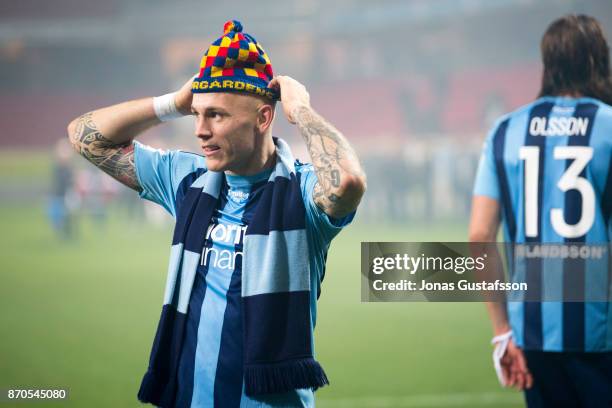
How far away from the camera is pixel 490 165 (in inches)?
109

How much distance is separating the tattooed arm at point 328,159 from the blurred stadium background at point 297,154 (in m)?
3.35

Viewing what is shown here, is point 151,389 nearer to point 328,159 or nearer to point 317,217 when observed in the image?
point 317,217

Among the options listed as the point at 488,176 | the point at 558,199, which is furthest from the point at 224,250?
the point at 558,199

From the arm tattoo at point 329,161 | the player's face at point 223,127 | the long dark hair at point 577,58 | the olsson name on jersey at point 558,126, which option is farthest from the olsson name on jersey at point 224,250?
the long dark hair at point 577,58

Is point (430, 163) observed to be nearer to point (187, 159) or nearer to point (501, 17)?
point (501, 17)

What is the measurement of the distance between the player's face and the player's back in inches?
34.9

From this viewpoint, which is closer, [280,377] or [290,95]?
[280,377]

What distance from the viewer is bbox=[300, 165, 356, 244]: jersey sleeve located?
2.42 metres

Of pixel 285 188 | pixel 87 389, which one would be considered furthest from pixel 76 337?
pixel 285 188

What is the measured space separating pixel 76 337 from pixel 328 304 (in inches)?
117

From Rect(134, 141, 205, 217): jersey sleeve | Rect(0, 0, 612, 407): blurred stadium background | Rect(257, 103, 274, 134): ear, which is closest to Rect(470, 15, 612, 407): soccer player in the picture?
Rect(257, 103, 274, 134): ear

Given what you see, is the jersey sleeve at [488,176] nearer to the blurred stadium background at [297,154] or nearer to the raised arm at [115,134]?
the raised arm at [115,134]

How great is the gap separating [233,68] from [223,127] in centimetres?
19

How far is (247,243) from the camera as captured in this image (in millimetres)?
2473
